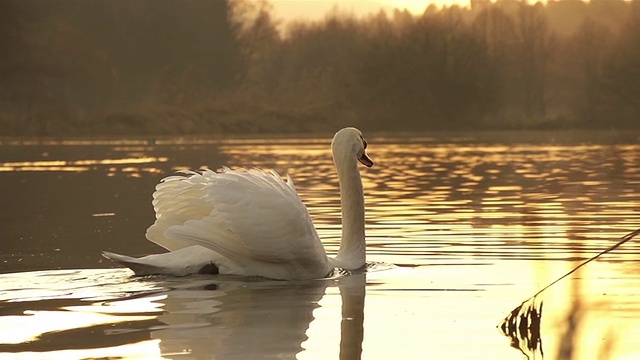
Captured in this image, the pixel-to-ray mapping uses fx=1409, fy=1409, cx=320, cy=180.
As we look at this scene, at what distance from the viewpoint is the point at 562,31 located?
296 ft

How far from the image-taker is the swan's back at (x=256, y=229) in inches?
396

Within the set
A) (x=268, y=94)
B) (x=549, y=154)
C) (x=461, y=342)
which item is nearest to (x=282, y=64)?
(x=268, y=94)

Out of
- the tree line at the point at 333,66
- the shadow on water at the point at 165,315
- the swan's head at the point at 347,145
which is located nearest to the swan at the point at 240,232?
the shadow on water at the point at 165,315

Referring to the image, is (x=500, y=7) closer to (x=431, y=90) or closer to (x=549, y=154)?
(x=431, y=90)

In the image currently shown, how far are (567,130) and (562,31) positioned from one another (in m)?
17.5

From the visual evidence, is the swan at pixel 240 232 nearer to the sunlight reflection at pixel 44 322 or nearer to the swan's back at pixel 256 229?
the swan's back at pixel 256 229

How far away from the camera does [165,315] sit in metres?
8.52

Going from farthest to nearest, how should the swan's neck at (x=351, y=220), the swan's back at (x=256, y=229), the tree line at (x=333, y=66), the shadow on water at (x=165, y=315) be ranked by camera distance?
the tree line at (x=333, y=66) → the swan's neck at (x=351, y=220) → the swan's back at (x=256, y=229) → the shadow on water at (x=165, y=315)

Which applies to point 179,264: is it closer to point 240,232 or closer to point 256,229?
point 240,232

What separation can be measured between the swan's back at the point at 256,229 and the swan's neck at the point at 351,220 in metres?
0.45

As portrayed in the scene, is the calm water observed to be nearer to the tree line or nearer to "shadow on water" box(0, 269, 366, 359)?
"shadow on water" box(0, 269, 366, 359)

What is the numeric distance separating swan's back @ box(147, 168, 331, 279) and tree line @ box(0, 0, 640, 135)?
212ft

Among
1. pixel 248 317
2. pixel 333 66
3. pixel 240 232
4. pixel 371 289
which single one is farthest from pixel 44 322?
pixel 333 66

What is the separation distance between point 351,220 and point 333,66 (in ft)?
263
